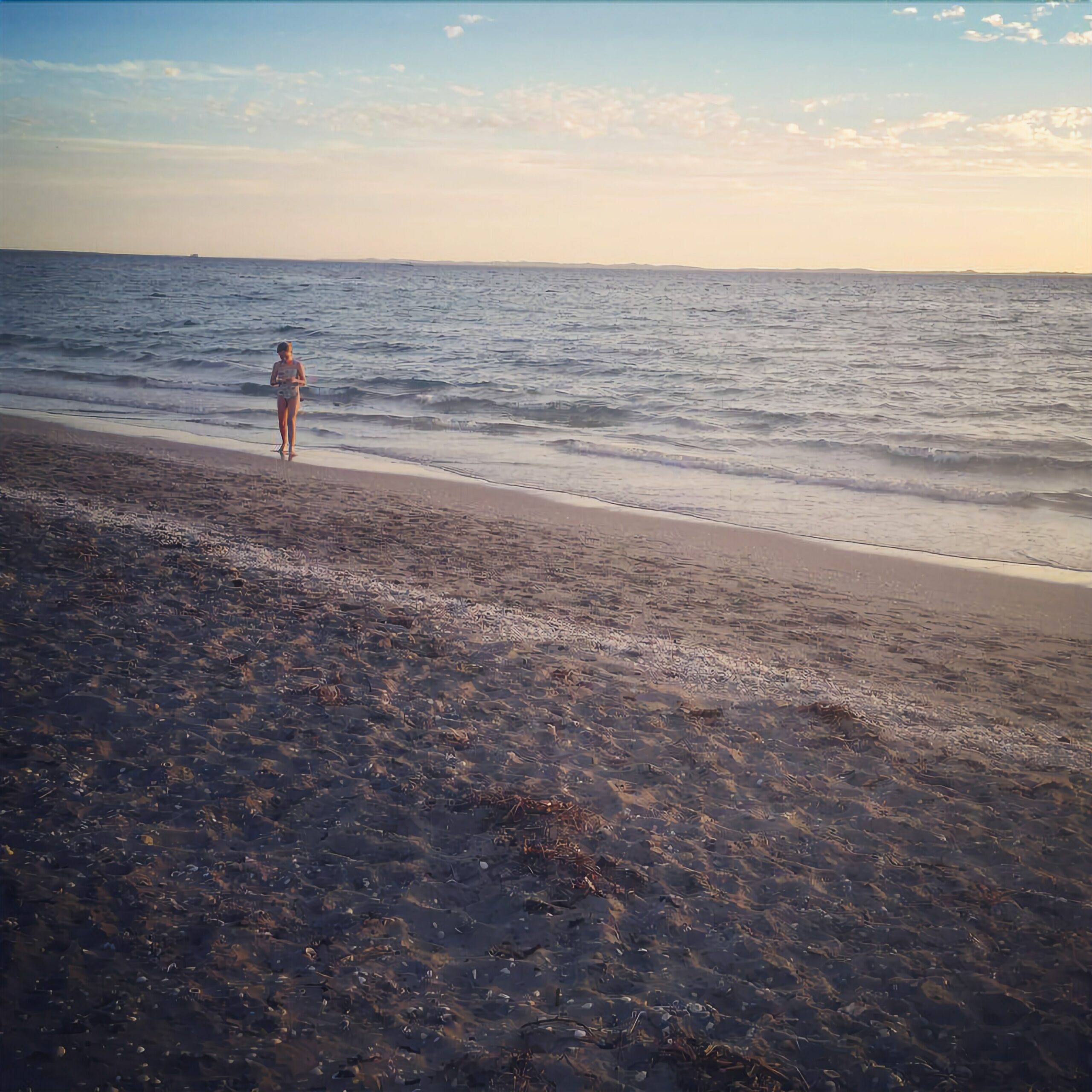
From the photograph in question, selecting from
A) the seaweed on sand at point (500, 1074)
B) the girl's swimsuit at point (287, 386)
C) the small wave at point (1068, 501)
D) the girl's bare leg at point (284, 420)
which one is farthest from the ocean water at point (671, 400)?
the seaweed on sand at point (500, 1074)

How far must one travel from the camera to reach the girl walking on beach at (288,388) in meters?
12.6

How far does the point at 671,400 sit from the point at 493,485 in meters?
10.0

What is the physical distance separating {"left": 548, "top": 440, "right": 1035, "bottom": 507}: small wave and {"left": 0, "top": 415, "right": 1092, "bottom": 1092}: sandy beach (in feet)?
18.1

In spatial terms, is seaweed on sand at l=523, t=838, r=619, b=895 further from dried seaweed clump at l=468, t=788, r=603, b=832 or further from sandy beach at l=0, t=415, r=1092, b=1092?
dried seaweed clump at l=468, t=788, r=603, b=832

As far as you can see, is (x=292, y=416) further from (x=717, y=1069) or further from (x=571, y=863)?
(x=717, y=1069)

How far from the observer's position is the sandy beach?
268cm

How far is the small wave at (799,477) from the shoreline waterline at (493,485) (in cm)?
311

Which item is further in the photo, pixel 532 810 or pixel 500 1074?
pixel 532 810

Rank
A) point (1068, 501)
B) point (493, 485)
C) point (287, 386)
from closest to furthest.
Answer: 1. point (1068, 501)
2. point (493, 485)
3. point (287, 386)

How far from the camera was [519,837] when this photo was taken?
12.0 ft

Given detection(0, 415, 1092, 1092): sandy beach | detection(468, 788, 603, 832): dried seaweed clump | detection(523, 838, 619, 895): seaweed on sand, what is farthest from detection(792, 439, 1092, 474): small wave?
detection(523, 838, 619, 895): seaweed on sand

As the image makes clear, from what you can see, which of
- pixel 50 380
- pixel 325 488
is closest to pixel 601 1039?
pixel 325 488

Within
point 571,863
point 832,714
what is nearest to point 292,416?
point 832,714

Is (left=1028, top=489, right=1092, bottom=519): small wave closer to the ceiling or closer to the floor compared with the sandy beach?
closer to the ceiling
